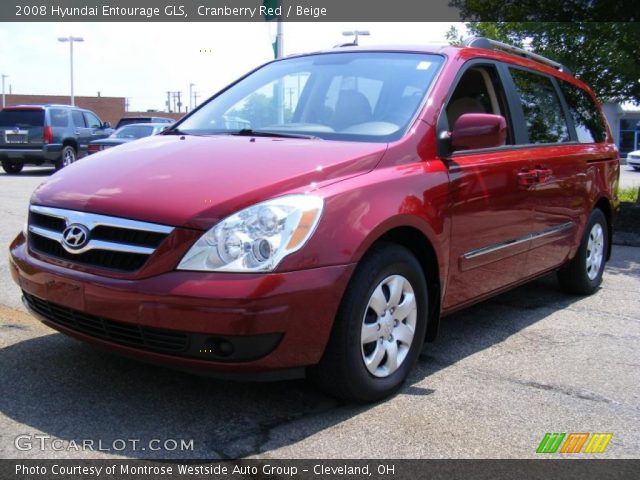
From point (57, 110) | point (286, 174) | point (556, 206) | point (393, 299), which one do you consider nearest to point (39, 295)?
point (286, 174)

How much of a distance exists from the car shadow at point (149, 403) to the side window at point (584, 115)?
8.59 feet

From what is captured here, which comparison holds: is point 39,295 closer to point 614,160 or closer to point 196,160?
point 196,160

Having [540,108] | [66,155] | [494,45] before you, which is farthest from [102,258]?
[66,155]

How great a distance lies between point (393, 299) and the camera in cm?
322

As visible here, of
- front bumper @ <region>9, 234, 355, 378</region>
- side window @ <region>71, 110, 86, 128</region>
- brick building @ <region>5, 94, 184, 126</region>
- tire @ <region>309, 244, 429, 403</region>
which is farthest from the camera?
brick building @ <region>5, 94, 184, 126</region>

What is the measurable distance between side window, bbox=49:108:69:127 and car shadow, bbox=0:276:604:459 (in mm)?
16077

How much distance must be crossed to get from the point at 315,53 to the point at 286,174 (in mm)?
1835

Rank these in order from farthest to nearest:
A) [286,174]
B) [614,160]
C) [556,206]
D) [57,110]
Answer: [57,110], [614,160], [556,206], [286,174]

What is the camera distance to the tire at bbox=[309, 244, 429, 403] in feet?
9.69

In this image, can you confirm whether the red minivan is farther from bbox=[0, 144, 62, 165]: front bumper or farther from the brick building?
the brick building

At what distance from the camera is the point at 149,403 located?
121 inches

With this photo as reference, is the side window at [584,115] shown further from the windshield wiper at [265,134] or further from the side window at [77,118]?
the side window at [77,118]

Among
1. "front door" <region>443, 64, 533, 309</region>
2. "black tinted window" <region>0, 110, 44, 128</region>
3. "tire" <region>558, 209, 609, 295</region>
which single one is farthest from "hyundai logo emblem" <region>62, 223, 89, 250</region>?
"black tinted window" <region>0, 110, 44, 128</region>

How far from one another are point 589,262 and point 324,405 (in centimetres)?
335
